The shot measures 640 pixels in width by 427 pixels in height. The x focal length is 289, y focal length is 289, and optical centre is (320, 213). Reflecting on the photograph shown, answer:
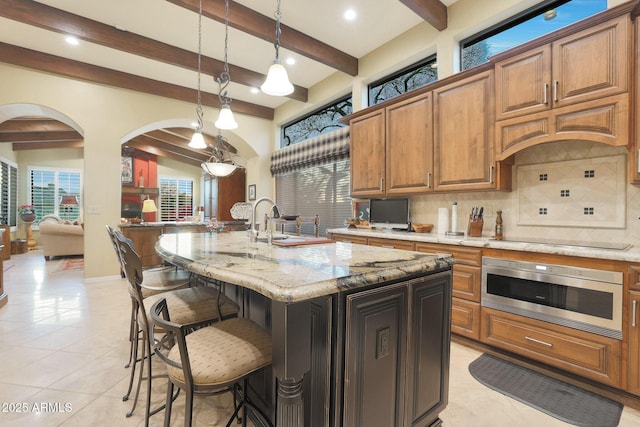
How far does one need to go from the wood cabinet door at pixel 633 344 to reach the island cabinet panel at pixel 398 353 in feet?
3.95

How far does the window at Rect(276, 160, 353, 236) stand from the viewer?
15.5 feet

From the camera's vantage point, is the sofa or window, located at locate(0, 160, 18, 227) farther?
window, located at locate(0, 160, 18, 227)

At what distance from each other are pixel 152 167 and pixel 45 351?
898 centimetres

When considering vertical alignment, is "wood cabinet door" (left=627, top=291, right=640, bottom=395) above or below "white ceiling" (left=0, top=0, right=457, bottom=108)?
below

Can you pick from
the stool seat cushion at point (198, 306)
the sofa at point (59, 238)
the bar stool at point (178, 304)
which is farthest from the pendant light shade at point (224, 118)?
the sofa at point (59, 238)

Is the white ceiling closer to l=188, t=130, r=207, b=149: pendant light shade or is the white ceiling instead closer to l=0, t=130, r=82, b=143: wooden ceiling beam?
l=188, t=130, r=207, b=149: pendant light shade

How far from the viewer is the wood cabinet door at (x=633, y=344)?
1712 millimetres

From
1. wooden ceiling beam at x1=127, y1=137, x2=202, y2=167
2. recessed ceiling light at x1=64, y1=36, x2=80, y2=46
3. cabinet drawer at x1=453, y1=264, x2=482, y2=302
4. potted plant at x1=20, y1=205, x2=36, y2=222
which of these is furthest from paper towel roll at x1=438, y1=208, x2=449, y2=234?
potted plant at x1=20, y1=205, x2=36, y2=222

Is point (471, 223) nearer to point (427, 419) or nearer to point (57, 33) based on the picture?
point (427, 419)

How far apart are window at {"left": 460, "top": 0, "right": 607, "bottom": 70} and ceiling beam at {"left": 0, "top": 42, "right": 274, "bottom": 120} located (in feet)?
13.8

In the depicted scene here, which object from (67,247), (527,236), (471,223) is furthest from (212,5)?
(67,247)

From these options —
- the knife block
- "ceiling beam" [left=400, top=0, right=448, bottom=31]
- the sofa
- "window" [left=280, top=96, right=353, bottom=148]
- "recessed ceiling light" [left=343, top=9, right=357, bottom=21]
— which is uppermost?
"recessed ceiling light" [left=343, top=9, right=357, bottom=21]

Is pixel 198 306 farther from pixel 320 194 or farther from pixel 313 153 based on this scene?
pixel 313 153

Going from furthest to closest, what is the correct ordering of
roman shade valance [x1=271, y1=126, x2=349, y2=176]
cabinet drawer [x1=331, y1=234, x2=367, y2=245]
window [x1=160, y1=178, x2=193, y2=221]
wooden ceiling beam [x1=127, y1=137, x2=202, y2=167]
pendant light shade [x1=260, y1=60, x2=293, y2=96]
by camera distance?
window [x1=160, y1=178, x2=193, y2=221] → wooden ceiling beam [x1=127, y1=137, x2=202, y2=167] → roman shade valance [x1=271, y1=126, x2=349, y2=176] → cabinet drawer [x1=331, y1=234, x2=367, y2=245] → pendant light shade [x1=260, y1=60, x2=293, y2=96]
